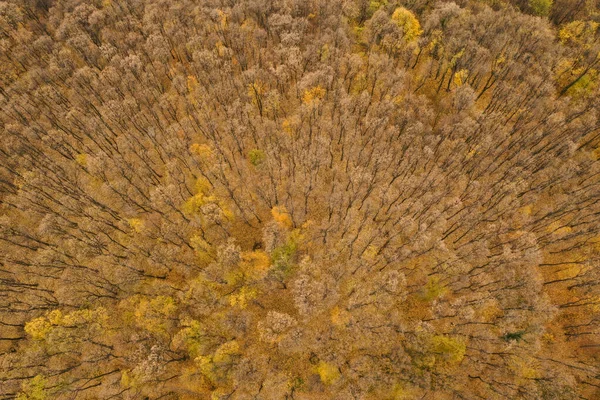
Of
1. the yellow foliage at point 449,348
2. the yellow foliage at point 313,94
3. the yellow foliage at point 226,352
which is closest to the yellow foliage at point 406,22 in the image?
the yellow foliage at point 313,94

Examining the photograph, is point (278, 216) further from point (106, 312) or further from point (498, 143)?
point (498, 143)

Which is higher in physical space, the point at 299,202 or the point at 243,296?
the point at 299,202

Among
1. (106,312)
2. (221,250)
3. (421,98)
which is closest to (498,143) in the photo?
(421,98)

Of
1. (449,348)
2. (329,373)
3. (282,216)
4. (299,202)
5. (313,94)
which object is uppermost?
(313,94)

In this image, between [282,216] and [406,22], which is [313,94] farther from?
[406,22]

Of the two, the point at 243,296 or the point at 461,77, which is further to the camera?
the point at 461,77

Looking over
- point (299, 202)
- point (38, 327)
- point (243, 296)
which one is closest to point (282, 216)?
point (299, 202)
